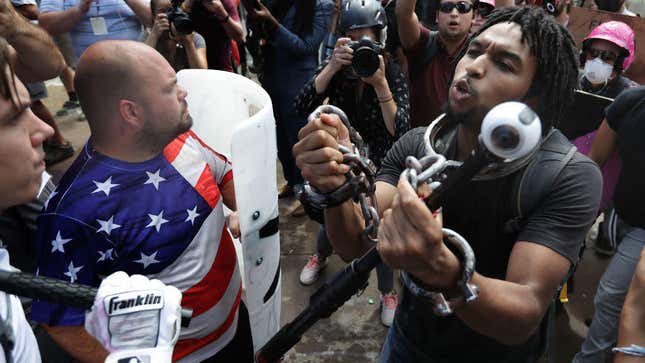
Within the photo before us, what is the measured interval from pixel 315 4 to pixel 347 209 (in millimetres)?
2709

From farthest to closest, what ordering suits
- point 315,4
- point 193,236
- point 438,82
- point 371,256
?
point 315,4 → point 438,82 → point 193,236 → point 371,256

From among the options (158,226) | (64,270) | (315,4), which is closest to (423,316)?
(158,226)

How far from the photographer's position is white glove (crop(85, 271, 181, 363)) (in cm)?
104

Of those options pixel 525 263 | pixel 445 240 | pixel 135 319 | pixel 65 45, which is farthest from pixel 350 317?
pixel 65 45

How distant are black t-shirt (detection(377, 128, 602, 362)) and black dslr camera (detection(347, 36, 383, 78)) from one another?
90 centimetres

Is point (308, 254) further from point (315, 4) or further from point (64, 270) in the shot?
point (64, 270)

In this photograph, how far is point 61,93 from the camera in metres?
6.82

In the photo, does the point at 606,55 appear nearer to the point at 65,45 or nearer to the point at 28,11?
the point at 28,11

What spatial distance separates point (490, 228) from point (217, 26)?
3198mm

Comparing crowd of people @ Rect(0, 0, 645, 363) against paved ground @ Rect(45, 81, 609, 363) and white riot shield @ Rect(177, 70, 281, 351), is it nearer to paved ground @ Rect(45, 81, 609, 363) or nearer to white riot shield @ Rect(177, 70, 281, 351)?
white riot shield @ Rect(177, 70, 281, 351)

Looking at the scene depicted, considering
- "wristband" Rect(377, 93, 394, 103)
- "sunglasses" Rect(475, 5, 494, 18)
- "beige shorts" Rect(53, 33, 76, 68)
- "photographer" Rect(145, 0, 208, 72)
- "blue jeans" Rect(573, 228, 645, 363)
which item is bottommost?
"beige shorts" Rect(53, 33, 76, 68)

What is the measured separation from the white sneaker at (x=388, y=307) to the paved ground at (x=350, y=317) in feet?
0.22

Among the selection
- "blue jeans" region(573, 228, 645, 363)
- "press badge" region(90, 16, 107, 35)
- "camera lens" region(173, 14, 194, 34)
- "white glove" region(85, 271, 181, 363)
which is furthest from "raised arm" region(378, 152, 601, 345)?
"press badge" region(90, 16, 107, 35)

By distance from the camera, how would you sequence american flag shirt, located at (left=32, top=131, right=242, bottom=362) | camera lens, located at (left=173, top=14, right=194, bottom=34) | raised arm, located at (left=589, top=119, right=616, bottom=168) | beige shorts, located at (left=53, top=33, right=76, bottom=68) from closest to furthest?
american flag shirt, located at (left=32, top=131, right=242, bottom=362), raised arm, located at (left=589, top=119, right=616, bottom=168), camera lens, located at (left=173, top=14, right=194, bottom=34), beige shorts, located at (left=53, top=33, right=76, bottom=68)
